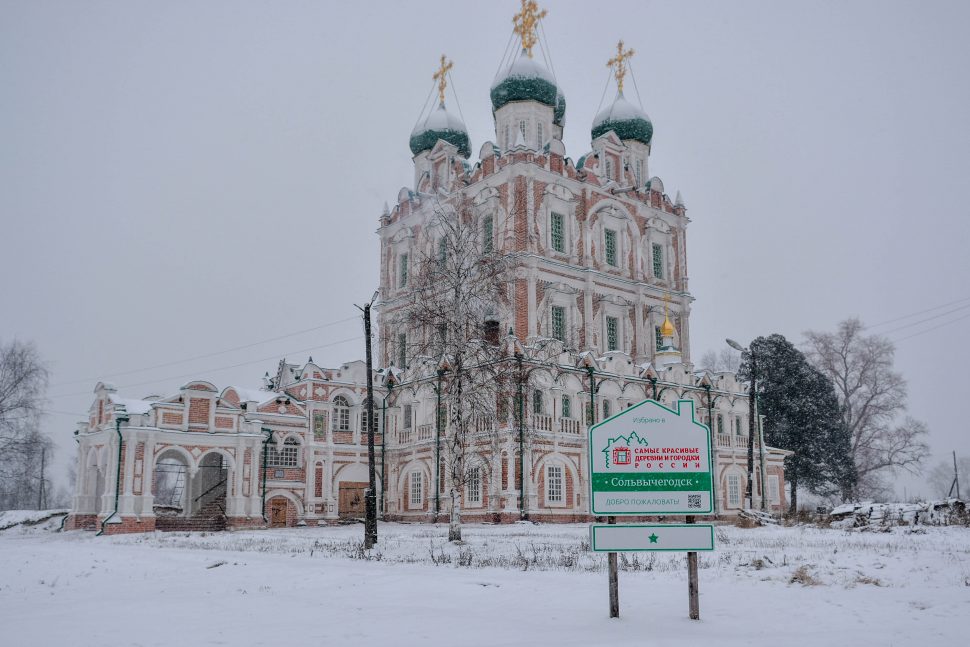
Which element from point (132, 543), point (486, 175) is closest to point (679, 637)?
point (132, 543)

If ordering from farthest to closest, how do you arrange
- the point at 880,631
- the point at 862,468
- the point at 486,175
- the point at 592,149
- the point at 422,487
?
the point at 862,468
the point at 592,149
the point at 486,175
the point at 422,487
the point at 880,631

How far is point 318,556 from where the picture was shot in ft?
57.3

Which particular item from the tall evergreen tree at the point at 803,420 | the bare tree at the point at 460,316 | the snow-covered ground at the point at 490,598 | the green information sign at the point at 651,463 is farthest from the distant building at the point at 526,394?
the green information sign at the point at 651,463

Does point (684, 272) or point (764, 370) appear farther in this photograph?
point (764, 370)

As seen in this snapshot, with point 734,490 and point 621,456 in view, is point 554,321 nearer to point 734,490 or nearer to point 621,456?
point 734,490

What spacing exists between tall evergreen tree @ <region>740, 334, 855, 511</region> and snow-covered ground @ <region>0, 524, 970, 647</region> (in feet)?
115

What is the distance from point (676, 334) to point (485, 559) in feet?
110

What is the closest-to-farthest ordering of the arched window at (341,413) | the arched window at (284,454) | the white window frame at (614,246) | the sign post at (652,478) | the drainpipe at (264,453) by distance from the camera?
the sign post at (652,478)
the drainpipe at (264,453)
the arched window at (284,454)
the arched window at (341,413)
the white window frame at (614,246)

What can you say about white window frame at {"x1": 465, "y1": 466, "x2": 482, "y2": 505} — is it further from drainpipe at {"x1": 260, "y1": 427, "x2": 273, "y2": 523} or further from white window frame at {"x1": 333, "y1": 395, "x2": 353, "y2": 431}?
drainpipe at {"x1": 260, "y1": 427, "x2": 273, "y2": 523}

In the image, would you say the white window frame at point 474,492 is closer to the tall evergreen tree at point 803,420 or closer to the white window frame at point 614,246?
the white window frame at point 614,246

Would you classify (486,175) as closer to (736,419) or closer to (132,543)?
(736,419)

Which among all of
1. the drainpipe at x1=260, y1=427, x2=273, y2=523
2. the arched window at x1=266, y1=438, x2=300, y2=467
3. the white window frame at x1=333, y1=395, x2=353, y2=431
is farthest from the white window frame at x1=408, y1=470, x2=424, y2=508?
the drainpipe at x1=260, y1=427, x2=273, y2=523

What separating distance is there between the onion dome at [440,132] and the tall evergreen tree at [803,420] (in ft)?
69.2

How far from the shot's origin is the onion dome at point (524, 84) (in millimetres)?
44000
